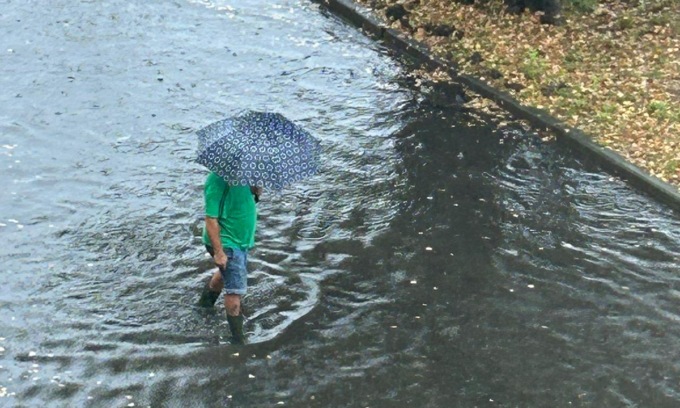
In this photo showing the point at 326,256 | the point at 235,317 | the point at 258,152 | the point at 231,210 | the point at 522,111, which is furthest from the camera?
the point at 522,111

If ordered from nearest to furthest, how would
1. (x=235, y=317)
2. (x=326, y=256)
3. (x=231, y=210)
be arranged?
(x=231, y=210)
(x=235, y=317)
(x=326, y=256)

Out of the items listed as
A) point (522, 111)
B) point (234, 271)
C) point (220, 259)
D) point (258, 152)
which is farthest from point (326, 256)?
point (522, 111)

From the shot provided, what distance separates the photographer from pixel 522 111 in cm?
1118

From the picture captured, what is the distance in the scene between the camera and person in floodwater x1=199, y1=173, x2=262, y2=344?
6.48m

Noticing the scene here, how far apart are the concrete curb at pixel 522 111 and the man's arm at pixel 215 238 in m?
4.66

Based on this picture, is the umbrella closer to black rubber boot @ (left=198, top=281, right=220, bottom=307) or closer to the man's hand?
the man's hand

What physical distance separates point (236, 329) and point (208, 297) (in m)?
0.50

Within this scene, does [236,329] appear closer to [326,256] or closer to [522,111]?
[326,256]

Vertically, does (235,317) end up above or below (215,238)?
below

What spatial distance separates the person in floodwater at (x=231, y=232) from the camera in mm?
6480

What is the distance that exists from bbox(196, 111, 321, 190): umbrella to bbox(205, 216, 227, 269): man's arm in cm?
39

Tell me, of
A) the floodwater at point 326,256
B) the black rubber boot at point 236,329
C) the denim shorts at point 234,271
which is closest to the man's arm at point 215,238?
the denim shorts at point 234,271

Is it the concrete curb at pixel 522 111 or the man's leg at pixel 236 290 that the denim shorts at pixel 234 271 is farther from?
the concrete curb at pixel 522 111

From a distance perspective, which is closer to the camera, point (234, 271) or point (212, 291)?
point (234, 271)
